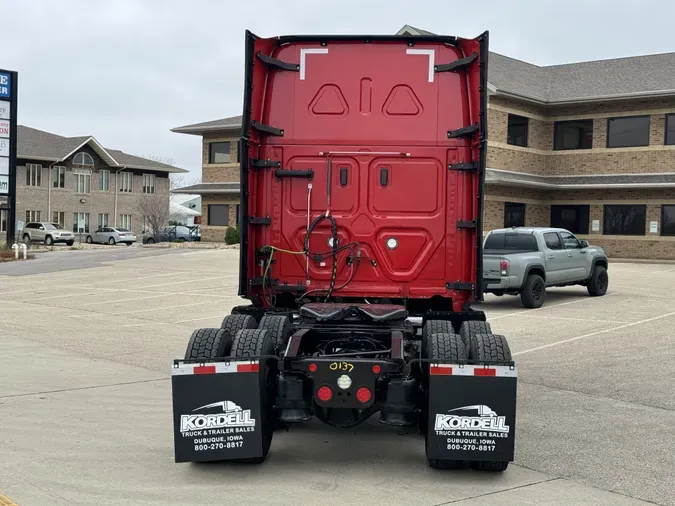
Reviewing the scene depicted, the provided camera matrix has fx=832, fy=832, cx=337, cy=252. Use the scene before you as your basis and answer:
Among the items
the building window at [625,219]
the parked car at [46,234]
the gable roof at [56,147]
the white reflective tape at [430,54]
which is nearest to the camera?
the white reflective tape at [430,54]

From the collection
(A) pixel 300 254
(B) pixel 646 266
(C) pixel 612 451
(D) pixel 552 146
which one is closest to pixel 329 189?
(A) pixel 300 254

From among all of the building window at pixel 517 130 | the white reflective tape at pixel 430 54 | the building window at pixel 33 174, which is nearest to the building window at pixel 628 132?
the building window at pixel 517 130

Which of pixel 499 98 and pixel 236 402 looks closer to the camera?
pixel 236 402

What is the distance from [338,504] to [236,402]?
102 cm

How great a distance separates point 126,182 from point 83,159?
4.69m

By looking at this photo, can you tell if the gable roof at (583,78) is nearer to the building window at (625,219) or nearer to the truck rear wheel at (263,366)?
the building window at (625,219)

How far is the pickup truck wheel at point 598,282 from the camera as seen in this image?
20.0m

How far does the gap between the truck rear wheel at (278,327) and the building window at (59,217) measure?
59556 millimetres

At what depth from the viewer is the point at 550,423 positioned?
299 inches

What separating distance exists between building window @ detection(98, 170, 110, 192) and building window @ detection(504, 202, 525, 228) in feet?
137

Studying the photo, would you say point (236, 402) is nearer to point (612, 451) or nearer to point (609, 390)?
point (612, 451)

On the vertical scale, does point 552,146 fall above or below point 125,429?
above

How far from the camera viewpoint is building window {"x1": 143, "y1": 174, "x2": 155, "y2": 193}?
69.6 m

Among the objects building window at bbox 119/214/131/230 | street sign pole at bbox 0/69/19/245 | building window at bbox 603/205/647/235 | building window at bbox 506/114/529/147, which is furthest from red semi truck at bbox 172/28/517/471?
building window at bbox 119/214/131/230
